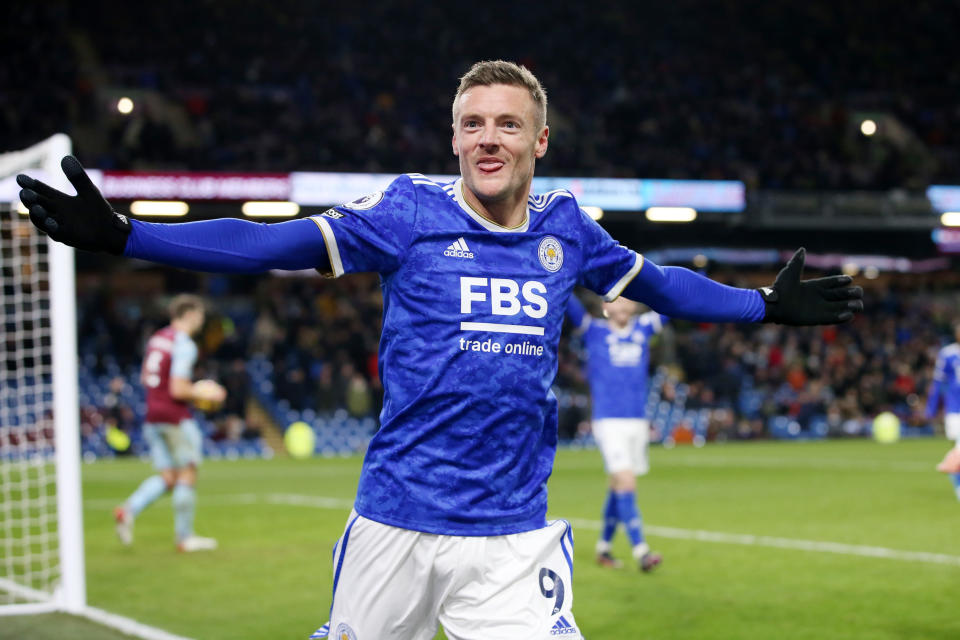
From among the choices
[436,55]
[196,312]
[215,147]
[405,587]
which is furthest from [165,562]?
[436,55]

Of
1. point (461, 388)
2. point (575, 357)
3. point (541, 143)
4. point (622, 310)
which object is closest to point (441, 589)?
point (461, 388)

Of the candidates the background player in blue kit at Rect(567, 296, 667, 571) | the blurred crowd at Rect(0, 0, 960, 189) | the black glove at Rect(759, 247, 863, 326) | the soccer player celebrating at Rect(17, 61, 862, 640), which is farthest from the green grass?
the blurred crowd at Rect(0, 0, 960, 189)

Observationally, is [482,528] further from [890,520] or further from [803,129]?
[803,129]

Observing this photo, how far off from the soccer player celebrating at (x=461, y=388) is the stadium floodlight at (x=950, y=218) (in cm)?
3331

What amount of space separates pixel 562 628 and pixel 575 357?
2672 centimetres

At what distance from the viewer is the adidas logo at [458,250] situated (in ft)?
10.3

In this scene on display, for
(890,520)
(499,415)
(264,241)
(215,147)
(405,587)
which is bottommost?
(890,520)

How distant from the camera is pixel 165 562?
9.74m

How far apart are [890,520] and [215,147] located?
2149cm

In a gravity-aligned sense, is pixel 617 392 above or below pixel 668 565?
above

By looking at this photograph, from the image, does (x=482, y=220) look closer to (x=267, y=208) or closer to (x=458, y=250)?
(x=458, y=250)

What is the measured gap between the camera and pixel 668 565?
937cm

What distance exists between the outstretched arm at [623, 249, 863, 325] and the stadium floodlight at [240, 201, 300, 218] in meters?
24.8

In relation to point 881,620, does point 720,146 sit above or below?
above
